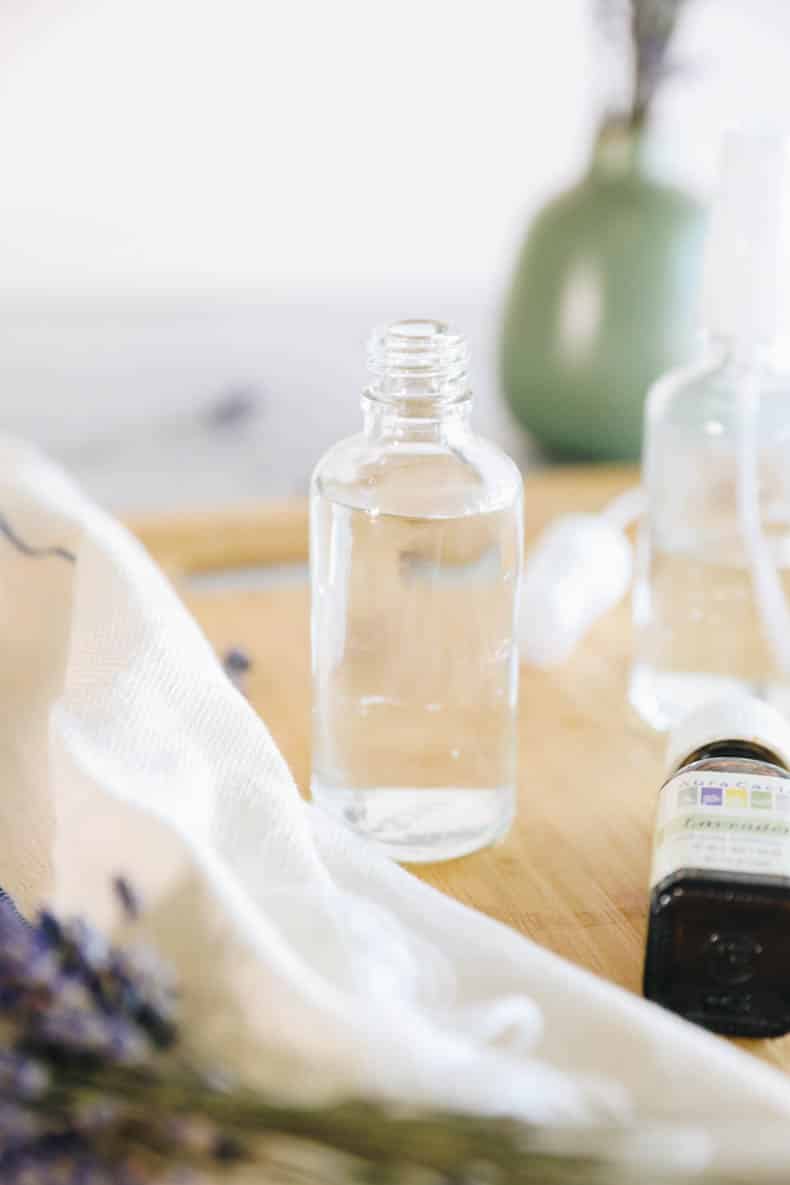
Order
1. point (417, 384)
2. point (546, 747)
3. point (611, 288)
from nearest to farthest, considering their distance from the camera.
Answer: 1. point (417, 384)
2. point (546, 747)
3. point (611, 288)

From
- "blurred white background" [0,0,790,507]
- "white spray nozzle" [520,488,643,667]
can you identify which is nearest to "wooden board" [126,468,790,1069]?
"white spray nozzle" [520,488,643,667]

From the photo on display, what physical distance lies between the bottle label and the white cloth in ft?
0.18

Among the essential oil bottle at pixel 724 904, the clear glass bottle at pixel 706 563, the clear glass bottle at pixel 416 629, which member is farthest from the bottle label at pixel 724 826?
the clear glass bottle at pixel 706 563

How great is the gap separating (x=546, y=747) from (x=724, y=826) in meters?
0.23

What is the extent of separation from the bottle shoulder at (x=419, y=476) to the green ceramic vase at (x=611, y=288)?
526 millimetres

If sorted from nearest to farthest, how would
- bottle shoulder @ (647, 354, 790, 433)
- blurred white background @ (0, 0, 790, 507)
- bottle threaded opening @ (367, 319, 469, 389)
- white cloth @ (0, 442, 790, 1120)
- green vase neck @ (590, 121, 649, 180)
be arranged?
white cloth @ (0, 442, 790, 1120) → bottle threaded opening @ (367, 319, 469, 389) → bottle shoulder @ (647, 354, 790, 433) → green vase neck @ (590, 121, 649, 180) → blurred white background @ (0, 0, 790, 507)

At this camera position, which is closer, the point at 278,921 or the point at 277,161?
the point at 278,921

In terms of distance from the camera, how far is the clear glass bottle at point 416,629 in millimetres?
586

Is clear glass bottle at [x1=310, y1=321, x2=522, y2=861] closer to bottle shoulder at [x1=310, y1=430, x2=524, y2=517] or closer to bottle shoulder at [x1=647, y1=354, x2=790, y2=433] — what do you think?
bottle shoulder at [x1=310, y1=430, x2=524, y2=517]

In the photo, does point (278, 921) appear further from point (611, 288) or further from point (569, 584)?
point (611, 288)

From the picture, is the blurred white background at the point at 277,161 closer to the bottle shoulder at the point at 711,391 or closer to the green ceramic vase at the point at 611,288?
the green ceramic vase at the point at 611,288

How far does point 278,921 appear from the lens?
0.46 metres

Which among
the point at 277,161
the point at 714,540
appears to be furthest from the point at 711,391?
the point at 277,161

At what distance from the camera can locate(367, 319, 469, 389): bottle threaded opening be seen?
0.55 meters
